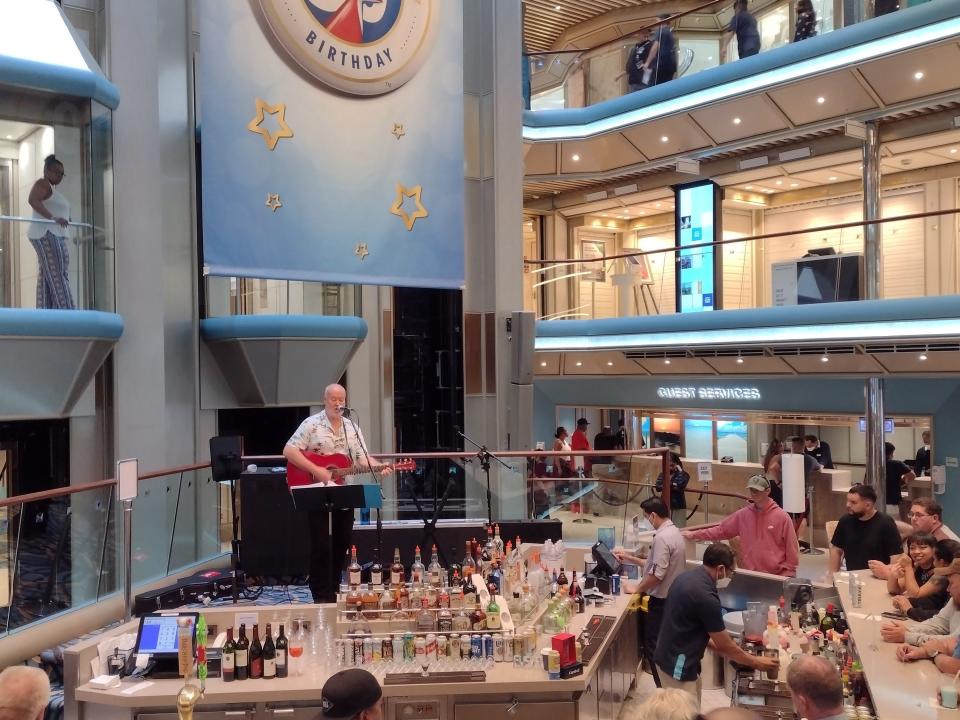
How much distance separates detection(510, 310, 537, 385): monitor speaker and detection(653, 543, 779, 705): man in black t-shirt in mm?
5954

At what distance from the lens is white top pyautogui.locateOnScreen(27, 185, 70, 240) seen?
7207mm

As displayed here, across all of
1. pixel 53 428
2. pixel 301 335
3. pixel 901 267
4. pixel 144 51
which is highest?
pixel 144 51

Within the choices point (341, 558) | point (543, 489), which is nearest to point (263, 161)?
point (341, 558)

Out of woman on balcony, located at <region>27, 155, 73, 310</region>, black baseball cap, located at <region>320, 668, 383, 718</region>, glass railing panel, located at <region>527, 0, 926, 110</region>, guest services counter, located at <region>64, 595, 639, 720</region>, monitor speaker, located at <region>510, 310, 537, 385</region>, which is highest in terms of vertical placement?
glass railing panel, located at <region>527, 0, 926, 110</region>

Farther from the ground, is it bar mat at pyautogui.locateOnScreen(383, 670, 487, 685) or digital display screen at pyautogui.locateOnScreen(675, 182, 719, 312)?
digital display screen at pyautogui.locateOnScreen(675, 182, 719, 312)

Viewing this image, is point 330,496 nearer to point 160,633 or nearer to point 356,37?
point 160,633

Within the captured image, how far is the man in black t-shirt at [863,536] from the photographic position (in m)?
6.26

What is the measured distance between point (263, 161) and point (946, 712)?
5.77 metres

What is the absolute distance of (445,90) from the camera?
796cm

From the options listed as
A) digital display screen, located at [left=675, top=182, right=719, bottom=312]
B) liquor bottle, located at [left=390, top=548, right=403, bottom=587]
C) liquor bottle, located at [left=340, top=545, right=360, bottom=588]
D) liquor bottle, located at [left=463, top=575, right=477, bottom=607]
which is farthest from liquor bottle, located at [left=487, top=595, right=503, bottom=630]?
digital display screen, located at [left=675, top=182, right=719, bottom=312]

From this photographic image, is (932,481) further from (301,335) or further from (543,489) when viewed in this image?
(301,335)

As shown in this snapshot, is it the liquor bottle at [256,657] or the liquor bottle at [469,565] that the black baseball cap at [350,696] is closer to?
the liquor bottle at [256,657]

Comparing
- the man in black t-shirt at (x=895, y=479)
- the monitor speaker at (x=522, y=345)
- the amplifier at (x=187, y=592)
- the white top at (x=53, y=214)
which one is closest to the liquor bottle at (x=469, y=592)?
the amplifier at (x=187, y=592)

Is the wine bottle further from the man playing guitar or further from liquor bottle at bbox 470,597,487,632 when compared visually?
the man playing guitar
